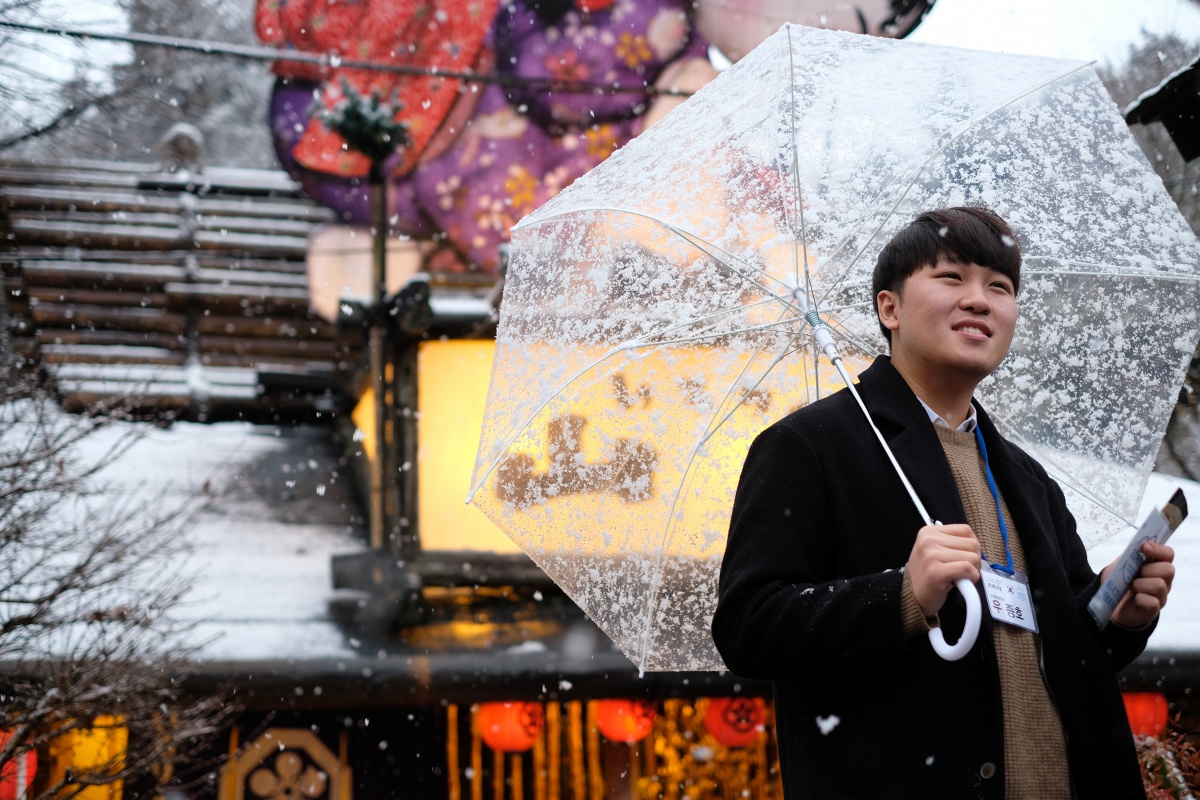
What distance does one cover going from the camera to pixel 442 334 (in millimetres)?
8969

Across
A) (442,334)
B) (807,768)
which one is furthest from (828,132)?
(442,334)

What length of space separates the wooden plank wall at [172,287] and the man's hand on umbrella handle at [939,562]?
9.63 m

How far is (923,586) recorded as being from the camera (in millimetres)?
1564

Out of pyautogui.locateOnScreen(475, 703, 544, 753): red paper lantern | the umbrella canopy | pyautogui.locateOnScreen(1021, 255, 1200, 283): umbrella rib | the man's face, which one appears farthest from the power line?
the man's face

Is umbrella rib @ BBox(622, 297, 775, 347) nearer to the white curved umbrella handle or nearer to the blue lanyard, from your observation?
the blue lanyard

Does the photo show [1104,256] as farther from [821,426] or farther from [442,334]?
[442,334]

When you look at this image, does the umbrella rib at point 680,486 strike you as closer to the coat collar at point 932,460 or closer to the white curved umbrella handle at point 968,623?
the coat collar at point 932,460

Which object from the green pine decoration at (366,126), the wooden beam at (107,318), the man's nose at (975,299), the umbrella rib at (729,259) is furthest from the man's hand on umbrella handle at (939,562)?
the wooden beam at (107,318)

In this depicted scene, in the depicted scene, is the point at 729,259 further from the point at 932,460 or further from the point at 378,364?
the point at 378,364

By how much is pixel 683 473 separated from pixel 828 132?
83 centimetres

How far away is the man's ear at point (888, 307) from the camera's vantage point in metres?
2.01

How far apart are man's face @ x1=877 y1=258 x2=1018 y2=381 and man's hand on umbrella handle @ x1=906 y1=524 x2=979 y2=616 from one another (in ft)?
1.35

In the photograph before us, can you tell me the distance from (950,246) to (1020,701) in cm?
79

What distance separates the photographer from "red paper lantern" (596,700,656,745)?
8.67 metres
